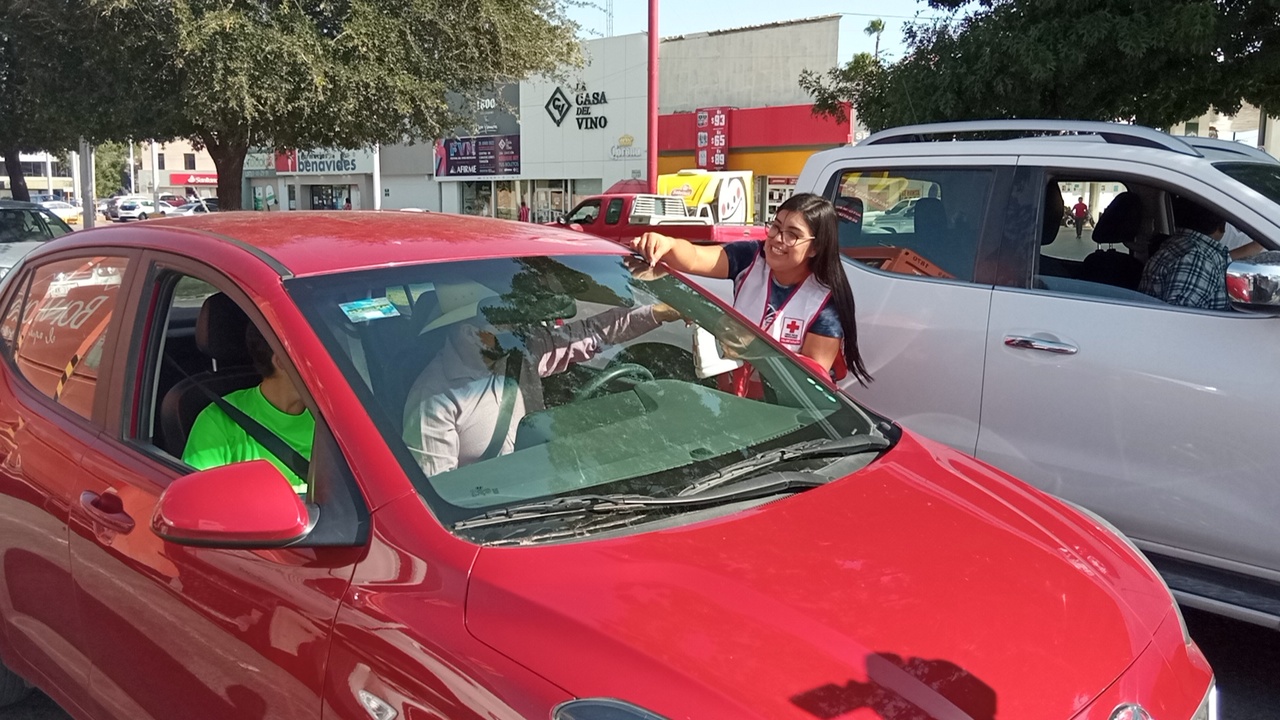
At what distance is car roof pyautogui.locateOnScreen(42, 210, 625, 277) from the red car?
2 centimetres

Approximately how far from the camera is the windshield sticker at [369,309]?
2.29 metres

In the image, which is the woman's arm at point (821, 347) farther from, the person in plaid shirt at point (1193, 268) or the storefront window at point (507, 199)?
the storefront window at point (507, 199)

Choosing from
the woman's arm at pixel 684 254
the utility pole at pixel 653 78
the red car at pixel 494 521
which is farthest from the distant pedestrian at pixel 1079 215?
the utility pole at pixel 653 78

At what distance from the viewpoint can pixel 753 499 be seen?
85.7 inches

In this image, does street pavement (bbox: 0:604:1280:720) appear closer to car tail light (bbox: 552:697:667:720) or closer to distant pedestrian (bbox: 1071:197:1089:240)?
distant pedestrian (bbox: 1071:197:1089:240)

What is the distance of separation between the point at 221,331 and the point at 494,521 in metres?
1.30

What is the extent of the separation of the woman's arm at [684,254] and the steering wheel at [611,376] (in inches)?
42.8

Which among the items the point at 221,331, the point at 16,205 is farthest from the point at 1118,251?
the point at 16,205

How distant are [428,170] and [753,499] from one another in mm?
39756

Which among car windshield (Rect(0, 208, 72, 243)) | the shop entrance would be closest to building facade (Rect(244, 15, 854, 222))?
the shop entrance

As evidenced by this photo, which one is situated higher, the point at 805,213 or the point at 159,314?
the point at 805,213

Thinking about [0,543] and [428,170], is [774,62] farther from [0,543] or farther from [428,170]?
[0,543]

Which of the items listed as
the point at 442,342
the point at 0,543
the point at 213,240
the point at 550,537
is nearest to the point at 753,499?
the point at 550,537

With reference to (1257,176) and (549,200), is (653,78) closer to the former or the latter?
(1257,176)
